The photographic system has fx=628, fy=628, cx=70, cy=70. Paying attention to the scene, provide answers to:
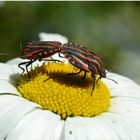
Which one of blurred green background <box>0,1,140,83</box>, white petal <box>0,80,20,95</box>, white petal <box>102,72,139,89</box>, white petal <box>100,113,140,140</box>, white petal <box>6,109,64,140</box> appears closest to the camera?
white petal <box>6,109,64,140</box>

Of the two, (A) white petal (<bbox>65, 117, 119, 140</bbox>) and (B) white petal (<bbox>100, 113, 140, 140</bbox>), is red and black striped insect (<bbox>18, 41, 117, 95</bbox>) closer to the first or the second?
(B) white petal (<bbox>100, 113, 140, 140</bbox>)

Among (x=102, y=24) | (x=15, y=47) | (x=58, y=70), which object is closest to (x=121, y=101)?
(x=58, y=70)

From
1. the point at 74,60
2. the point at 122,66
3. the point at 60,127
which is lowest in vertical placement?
the point at 122,66

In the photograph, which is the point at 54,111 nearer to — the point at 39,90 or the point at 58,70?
the point at 39,90

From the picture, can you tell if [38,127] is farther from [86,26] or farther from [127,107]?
[86,26]

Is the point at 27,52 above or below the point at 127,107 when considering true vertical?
above

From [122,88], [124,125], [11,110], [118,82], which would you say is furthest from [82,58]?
[118,82]

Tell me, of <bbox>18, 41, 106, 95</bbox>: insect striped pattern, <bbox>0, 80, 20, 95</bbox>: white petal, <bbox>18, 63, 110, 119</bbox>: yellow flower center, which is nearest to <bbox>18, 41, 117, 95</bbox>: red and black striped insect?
<bbox>18, 41, 106, 95</bbox>: insect striped pattern
